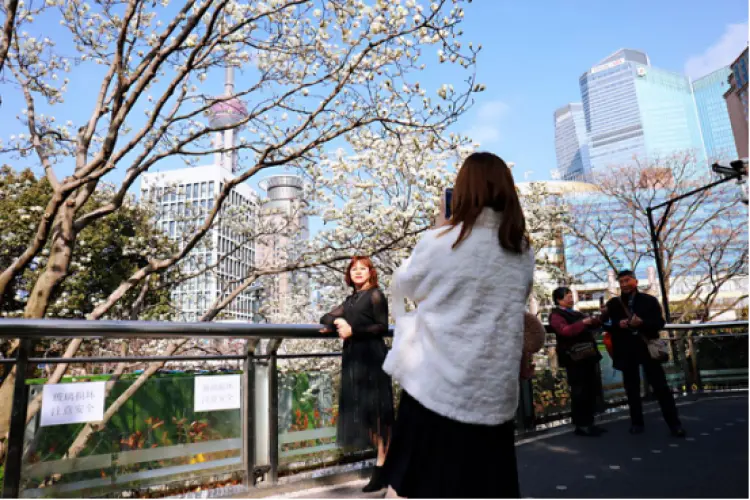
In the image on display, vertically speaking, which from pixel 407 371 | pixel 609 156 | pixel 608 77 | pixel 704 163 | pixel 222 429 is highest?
pixel 608 77

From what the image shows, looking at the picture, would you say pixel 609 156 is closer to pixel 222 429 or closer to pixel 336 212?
pixel 336 212

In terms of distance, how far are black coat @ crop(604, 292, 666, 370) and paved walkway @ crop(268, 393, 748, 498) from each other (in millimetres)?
769

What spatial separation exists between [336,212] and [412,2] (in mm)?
7473

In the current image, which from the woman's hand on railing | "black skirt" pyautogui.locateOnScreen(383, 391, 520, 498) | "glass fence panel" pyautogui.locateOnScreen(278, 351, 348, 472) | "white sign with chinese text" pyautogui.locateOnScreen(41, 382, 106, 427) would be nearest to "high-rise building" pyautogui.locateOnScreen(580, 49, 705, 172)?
"glass fence panel" pyautogui.locateOnScreen(278, 351, 348, 472)

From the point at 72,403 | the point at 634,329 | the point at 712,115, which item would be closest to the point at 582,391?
the point at 634,329

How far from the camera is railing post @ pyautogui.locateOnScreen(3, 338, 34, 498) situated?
2492mm

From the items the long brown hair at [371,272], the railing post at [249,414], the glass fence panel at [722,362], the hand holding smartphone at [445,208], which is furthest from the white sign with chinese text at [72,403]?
the glass fence panel at [722,362]

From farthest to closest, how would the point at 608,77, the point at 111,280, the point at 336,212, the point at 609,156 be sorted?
1. the point at 608,77
2. the point at 609,156
3. the point at 111,280
4. the point at 336,212

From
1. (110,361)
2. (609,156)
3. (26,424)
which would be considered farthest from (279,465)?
(609,156)

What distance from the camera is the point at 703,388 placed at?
333 inches

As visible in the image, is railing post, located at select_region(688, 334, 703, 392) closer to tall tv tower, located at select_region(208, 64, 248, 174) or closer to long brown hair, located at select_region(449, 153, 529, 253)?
tall tv tower, located at select_region(208, 64, 248, 174)

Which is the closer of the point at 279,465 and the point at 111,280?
the point at 279,465

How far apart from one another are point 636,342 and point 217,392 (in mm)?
4139

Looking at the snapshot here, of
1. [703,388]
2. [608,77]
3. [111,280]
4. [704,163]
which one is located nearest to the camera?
[703,388]
